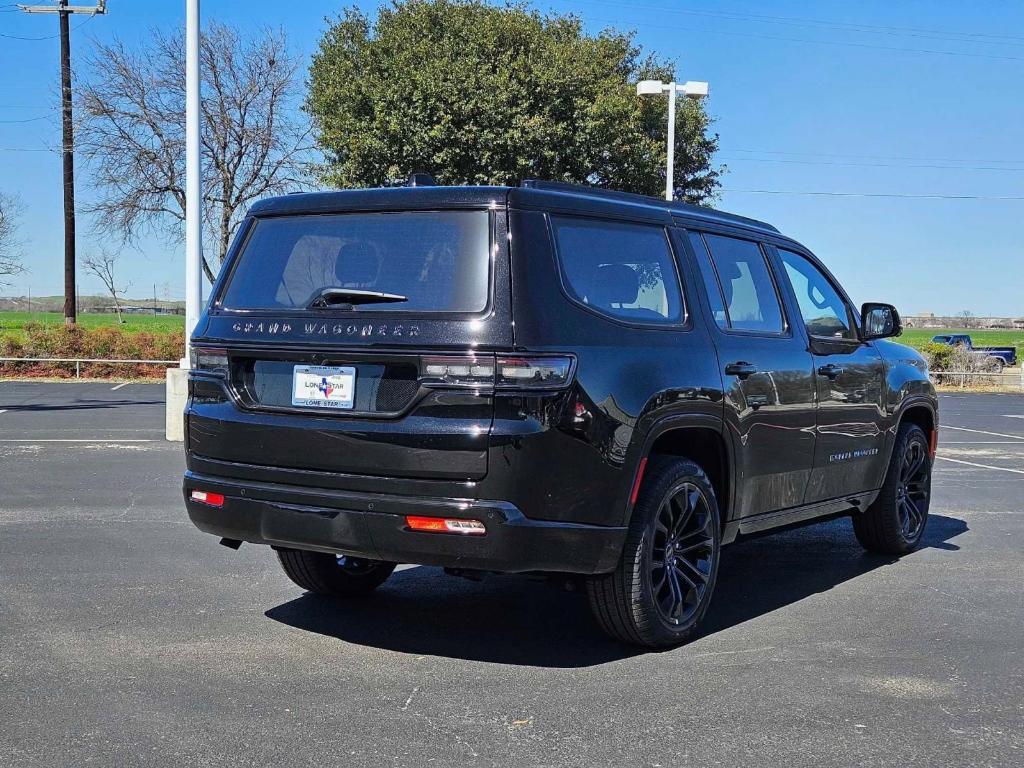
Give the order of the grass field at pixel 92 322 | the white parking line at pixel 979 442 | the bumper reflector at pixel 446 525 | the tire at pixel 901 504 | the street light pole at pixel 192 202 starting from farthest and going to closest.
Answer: the grass field at pixel 92 322 < the white parking line at pixel 979 442 < the street light pole at pixel 192 202 < the tire at pixel 901 504 < the bumper reflector at pixel 446 525

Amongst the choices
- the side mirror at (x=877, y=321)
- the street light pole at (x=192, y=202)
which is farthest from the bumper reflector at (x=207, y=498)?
the street light pole at (x=192, y=202)

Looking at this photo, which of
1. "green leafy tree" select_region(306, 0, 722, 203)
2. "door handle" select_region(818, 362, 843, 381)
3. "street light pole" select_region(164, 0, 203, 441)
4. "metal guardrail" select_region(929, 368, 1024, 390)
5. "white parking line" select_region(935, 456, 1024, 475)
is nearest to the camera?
"door handle" select_region(818, 362, 843, 381)

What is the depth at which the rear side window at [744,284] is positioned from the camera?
18.2ft

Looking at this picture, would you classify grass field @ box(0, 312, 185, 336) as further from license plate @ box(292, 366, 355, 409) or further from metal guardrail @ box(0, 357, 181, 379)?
license plate @ box(292, 366, 355, 409)

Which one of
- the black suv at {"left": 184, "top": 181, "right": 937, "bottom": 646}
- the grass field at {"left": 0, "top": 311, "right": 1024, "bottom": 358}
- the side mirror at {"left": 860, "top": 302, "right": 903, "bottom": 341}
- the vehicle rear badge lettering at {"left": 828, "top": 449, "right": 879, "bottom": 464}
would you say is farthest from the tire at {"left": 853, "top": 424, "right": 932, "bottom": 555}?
the grass field at {"left": 0, "top": 311, "right": 1024, "bottom": 358}

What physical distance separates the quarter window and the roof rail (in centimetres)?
25

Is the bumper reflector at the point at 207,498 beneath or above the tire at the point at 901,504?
above

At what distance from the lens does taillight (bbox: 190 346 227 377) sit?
482 centimetres

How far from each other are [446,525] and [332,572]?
167cm

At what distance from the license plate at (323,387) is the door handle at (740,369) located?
1.80 m

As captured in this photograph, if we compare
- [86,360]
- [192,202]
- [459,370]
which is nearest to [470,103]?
Answer: [86,360]

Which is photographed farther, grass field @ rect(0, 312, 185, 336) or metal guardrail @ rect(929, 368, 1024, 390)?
grass field @ rect(0, 312, 185, 336)

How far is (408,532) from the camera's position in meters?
4.30

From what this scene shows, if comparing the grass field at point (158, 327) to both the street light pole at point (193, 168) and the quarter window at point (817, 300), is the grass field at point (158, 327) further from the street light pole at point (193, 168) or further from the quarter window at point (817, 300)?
the quarter window at point (817, 300)
